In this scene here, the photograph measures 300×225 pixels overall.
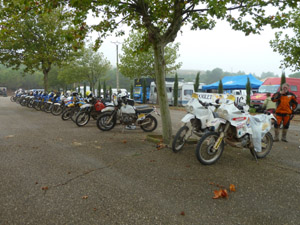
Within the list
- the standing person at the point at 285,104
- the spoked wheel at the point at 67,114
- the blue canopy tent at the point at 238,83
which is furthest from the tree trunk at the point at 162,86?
the blue canopy tent at the point at 238,83

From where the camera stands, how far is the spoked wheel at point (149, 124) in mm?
8297

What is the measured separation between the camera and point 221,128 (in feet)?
15.7

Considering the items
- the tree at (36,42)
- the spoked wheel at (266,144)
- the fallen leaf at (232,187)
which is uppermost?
the tree at (36,42)

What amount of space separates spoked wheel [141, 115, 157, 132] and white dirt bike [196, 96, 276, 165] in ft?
12.3

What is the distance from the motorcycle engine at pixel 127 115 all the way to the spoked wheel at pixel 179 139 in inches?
117

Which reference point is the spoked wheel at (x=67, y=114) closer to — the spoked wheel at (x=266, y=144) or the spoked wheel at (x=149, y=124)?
the spoked wheel at (x=149, y=124)

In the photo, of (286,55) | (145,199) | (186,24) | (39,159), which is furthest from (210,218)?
(286,55)

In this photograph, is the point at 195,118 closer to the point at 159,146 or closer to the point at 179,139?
the point at 179,139

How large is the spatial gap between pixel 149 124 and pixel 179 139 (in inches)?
128

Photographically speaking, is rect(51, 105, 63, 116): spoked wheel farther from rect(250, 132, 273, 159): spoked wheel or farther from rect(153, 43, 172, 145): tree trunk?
rect(250, 132, 273, 159): spoked wheel

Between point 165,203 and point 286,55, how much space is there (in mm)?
17939

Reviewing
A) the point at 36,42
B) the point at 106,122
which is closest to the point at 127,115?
the point at 106,122

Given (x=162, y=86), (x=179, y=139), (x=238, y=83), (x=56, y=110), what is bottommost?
(x=179, y=139)

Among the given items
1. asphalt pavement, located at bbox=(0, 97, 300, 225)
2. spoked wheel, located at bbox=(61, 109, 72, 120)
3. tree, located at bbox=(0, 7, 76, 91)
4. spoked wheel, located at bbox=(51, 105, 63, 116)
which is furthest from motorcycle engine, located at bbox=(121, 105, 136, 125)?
tree, located at bbox=(0, 7, 76, 91)
